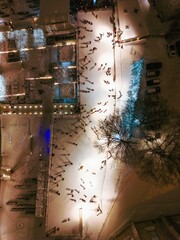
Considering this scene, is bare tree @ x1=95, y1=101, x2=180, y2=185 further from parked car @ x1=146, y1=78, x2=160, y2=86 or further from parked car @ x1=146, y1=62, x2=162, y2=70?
parked car @ x1=146, y1=62, x2=162, y2=70

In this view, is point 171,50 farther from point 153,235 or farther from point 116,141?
point 153,235

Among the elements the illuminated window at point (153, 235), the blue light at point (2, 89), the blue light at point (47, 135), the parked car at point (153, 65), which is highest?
the blue light at point (2, 89)

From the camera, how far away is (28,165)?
26.2m

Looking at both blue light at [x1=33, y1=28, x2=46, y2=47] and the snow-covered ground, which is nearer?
the snow-covered ground

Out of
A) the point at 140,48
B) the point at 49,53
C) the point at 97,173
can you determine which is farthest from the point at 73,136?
the point at 140,48

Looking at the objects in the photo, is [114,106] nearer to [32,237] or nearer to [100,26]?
[100,26]

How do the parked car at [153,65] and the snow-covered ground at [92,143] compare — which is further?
the parked car at [153,65]

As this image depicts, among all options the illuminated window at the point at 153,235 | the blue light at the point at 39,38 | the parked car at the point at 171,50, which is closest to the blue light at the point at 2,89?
the blue light at the point at 39,38

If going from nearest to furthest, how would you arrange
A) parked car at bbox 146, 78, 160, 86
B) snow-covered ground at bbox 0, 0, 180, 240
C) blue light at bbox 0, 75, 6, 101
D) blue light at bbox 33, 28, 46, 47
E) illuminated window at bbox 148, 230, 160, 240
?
illuminated window at bbox 148, 230, 160, 240 → snow-covered ground at bbox 0, 0, 180, 240 → parked car at bbox 146, 78, 160, 86 → blue light at bbox 0, 75, 6, 101 → blue light at bbox 33, 28, 46, 47

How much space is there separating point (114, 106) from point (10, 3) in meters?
12.6

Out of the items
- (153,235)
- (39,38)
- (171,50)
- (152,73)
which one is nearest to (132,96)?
(152,73)

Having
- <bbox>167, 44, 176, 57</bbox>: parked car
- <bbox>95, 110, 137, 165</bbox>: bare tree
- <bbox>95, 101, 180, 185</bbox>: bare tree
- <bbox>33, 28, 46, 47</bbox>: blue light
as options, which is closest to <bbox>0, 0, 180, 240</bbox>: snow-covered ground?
<bbox>167, 44, 176, 57</bbox>: parked car

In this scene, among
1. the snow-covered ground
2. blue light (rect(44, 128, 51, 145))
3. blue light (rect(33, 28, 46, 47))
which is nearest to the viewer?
the snow-covered ground

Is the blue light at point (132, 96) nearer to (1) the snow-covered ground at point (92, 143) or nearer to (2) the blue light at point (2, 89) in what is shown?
(1) the snow-covered ground at point (92, 143)
